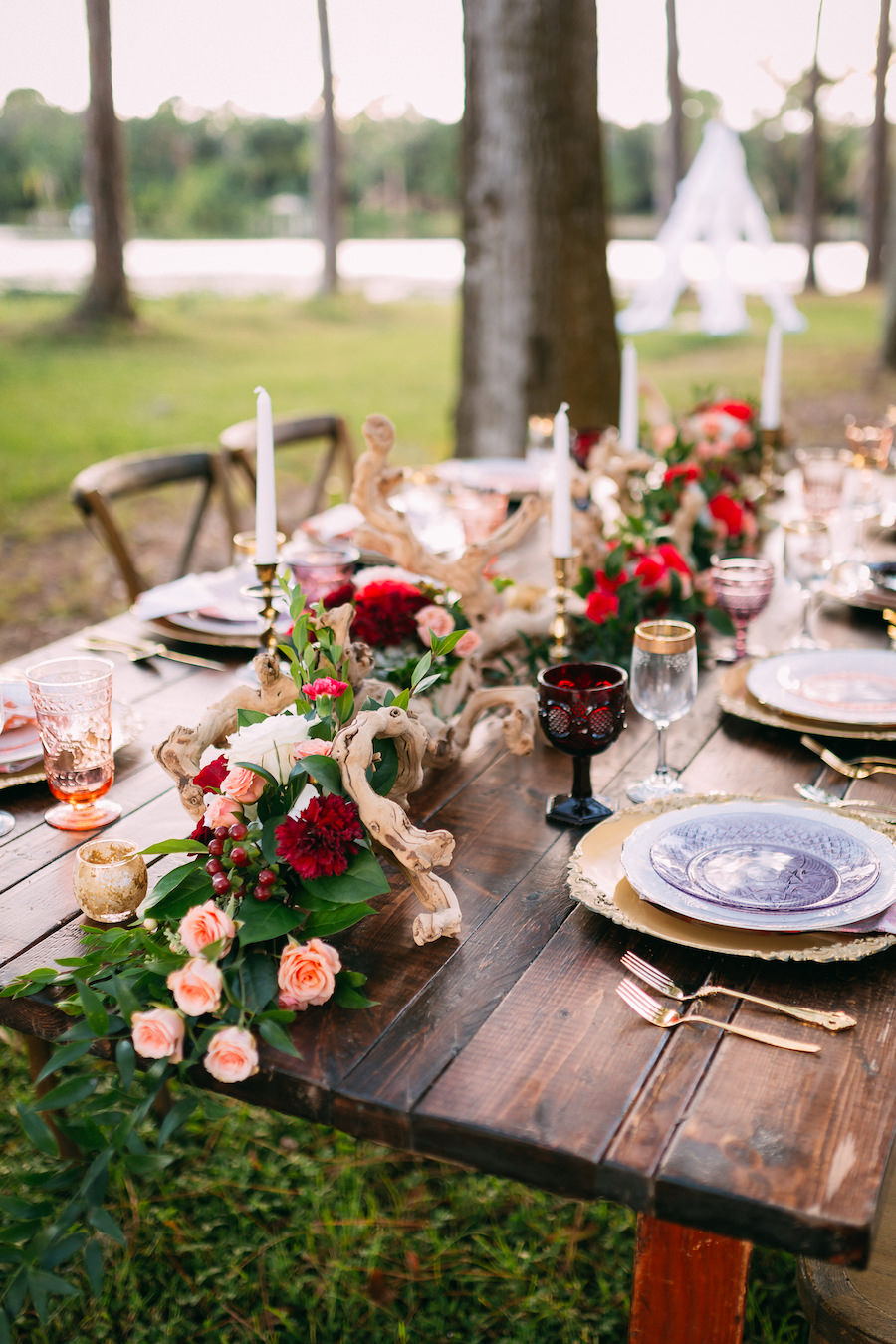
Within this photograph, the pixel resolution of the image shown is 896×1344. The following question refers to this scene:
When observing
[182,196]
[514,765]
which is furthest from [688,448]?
[182,196]

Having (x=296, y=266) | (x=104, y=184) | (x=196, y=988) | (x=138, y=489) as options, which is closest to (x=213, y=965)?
(x=196, y=988)

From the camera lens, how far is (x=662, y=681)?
4.63 feet

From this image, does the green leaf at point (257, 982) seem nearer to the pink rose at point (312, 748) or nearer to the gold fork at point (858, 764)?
the pink rose at point (312, 748)

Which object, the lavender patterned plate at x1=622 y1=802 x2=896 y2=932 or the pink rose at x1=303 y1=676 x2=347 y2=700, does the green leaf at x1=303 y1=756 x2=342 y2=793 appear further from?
the lavender patterned plate at x1=622 y1=802 x2=896 y2=932

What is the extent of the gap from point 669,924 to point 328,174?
1217 centimetres

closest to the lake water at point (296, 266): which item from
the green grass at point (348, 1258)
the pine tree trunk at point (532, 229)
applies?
the pine tree trunk at point (532, 229)

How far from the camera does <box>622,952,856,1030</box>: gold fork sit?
40.0 inches

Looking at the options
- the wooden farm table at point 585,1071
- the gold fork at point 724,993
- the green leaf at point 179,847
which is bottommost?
the wooden farm table at point 585,1071

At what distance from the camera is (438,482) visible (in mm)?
2674

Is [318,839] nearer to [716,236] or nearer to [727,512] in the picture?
[727,512]

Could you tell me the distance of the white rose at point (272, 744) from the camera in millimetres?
1128

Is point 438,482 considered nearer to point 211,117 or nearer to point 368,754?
point 368,754

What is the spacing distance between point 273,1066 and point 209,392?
27.8 ft

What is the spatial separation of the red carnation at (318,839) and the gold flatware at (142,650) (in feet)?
2.77
